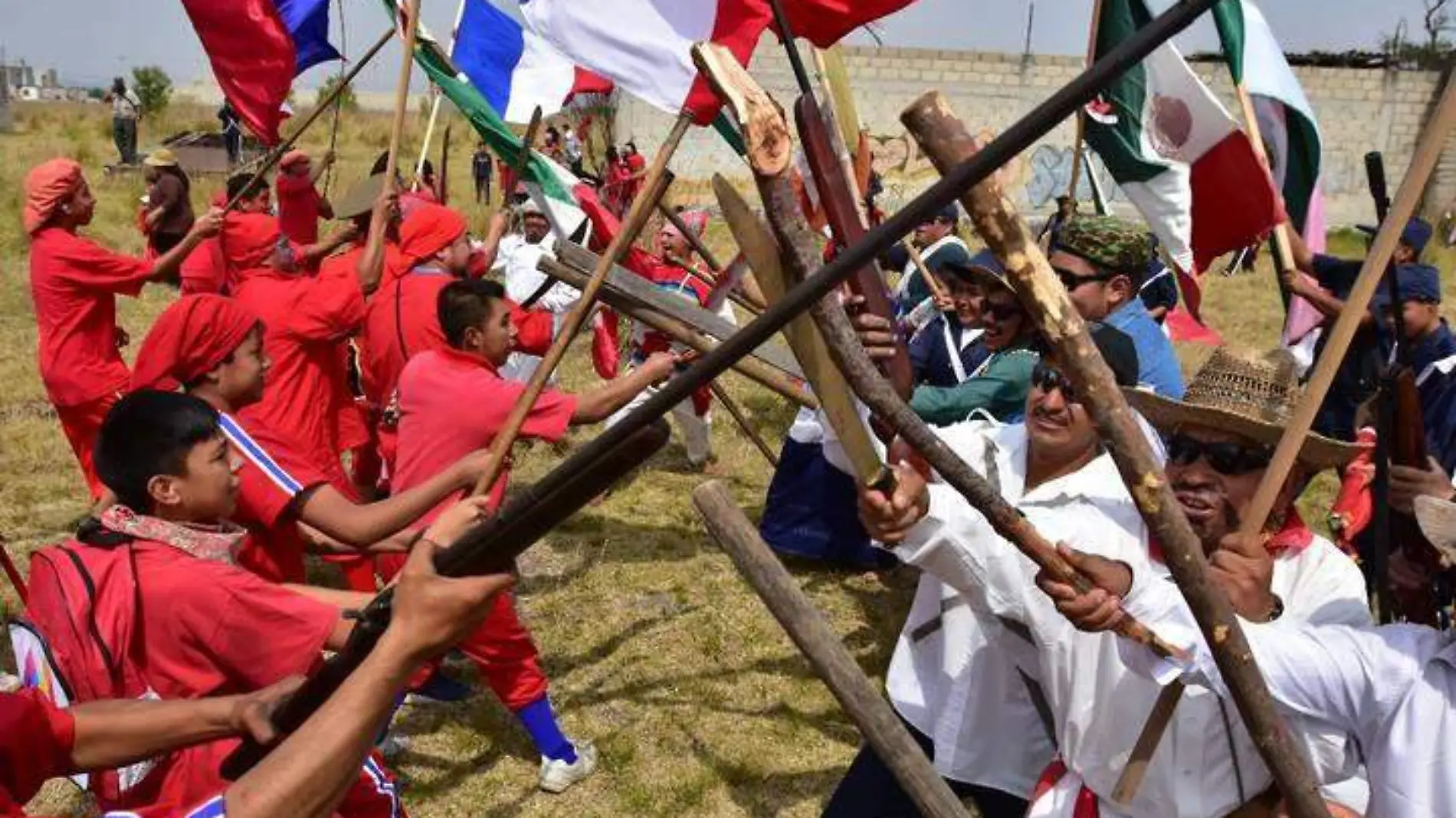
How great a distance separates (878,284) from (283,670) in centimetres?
165

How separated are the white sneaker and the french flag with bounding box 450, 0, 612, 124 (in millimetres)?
2662

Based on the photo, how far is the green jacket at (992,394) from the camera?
3889 mm

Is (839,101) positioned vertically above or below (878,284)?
above

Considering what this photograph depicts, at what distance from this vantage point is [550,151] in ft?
53.7

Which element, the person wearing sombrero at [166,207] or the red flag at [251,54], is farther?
the person wearing sombrero at [166,207]

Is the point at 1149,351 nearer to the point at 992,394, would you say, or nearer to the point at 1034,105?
the point at 992,394

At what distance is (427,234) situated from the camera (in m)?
5.72

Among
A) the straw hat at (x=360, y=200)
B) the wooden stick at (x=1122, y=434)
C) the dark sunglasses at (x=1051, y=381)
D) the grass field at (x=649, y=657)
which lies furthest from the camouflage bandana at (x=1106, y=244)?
the straw hat at (x=360, y=200)

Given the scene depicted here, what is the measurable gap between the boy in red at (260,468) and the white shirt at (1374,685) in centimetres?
200

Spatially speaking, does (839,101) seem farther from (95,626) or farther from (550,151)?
(550,151)

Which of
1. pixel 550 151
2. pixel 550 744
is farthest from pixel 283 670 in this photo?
pixel 550 151

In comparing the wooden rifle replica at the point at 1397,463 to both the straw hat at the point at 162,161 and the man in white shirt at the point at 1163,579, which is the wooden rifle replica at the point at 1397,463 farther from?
the straw hat at the point at 162,161

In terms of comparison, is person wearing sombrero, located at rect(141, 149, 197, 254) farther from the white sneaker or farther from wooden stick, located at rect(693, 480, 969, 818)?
wooden stick, located at rect(693, 480, 969, 818)

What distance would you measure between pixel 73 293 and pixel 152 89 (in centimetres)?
3653
